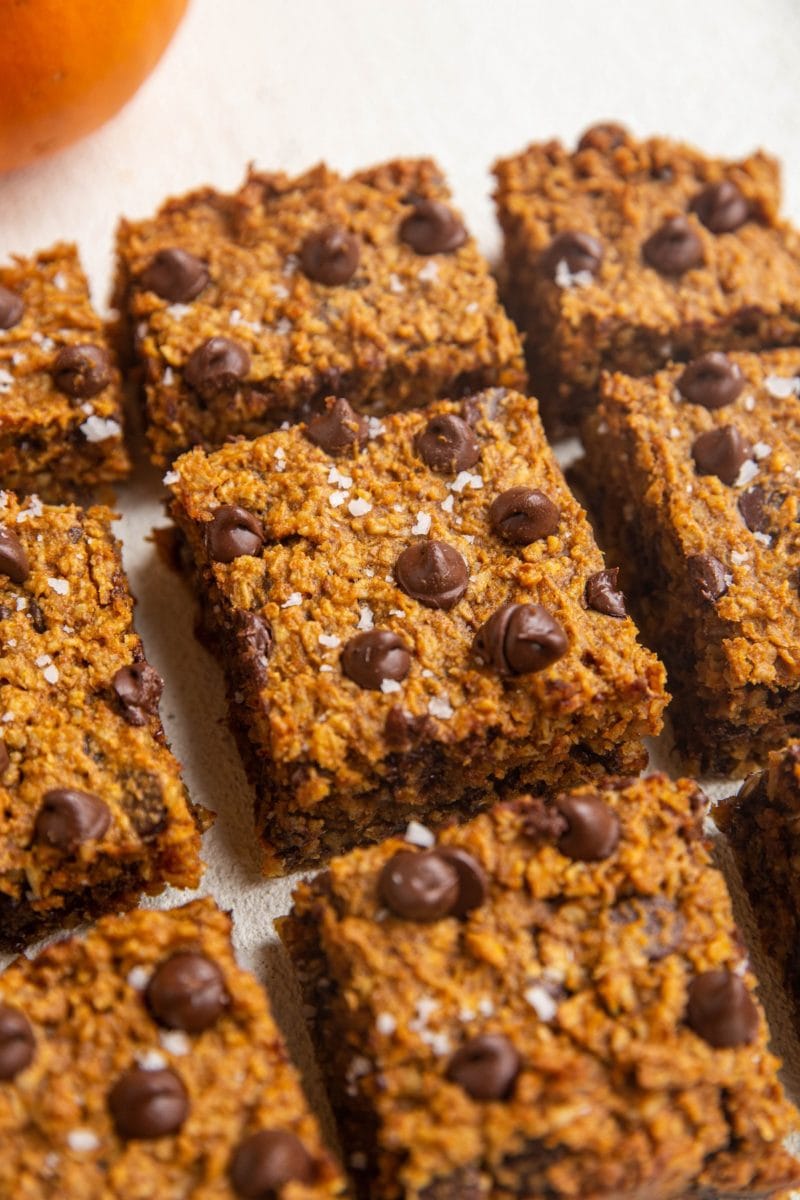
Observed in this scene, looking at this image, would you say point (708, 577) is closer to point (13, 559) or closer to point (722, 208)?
point (722, 208)

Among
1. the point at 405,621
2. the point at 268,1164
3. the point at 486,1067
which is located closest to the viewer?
the point at 268,1164

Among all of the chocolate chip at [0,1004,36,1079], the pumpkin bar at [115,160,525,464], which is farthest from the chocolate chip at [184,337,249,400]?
the chocolate chip at [0,1004,36,1079]

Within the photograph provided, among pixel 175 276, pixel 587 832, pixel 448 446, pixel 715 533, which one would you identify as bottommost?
pixel 587 832

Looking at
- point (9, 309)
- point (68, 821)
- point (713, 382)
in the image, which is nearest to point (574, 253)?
point (713, 382)


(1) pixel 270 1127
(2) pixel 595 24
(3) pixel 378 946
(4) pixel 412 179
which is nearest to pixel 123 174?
(4) pixel 412 179

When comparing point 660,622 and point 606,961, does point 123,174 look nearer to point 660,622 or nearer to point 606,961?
point 660,622
